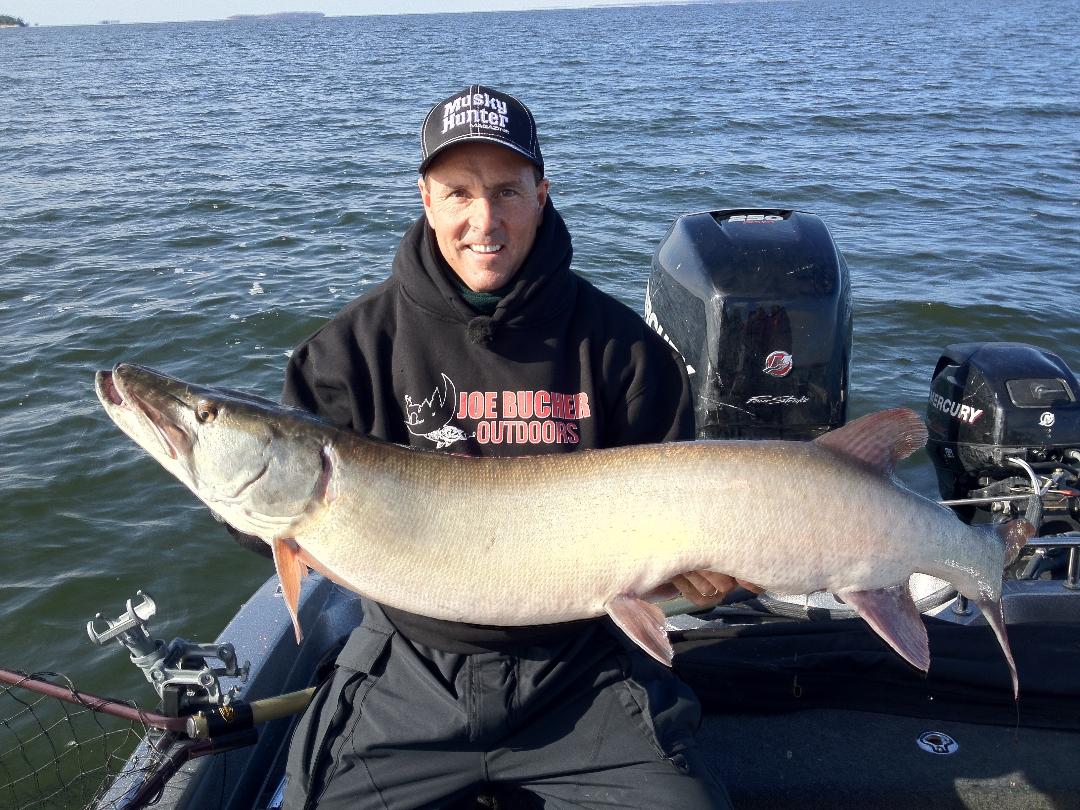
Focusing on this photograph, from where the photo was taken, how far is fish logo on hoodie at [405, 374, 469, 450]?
116 inches

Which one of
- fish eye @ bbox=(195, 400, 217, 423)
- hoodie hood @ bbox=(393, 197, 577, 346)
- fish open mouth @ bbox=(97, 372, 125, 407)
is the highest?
hoodie hood @ bbox=(393, 197, 577, 346)

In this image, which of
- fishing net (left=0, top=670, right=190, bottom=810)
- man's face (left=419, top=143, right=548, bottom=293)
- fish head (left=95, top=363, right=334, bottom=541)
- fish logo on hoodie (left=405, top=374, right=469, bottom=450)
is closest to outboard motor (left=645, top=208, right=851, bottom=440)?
man's face (left=419, top=143, right=548, bottom=293)

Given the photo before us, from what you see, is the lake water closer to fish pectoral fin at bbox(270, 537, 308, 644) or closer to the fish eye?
fish pectoral fin at bbox(270, 537, 308, 644)

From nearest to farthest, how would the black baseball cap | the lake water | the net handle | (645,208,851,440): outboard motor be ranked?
the net handle
the black baseball cap
(645,208,851,440): outboard motor
the lake water

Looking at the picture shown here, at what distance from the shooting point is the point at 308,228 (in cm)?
1427

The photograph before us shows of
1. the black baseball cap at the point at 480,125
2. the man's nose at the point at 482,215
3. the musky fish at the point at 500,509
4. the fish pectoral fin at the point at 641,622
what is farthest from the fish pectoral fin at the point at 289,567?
the black baseball cap at the point at 480,125

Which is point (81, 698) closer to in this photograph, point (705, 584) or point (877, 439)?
point (705, 584)

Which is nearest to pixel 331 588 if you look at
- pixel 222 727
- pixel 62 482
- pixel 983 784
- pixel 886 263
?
pixel 222 727

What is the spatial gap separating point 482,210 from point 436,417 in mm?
722

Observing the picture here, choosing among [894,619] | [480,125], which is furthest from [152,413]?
[894,619]

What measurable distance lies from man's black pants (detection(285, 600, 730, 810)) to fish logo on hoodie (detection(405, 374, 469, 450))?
0.69 metres

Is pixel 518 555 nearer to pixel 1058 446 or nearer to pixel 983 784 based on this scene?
pixel 983 784

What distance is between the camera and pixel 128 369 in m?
2.48

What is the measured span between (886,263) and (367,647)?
1094cm
